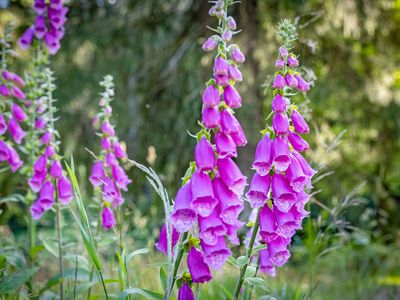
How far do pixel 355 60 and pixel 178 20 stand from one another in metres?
2.06

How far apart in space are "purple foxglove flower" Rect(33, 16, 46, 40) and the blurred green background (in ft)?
7.54

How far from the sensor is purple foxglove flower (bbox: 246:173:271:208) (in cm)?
154

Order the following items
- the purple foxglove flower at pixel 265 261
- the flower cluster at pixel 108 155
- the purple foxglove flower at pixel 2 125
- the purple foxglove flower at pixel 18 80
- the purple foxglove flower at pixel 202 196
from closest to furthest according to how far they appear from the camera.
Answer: the purple foxglove flower at pixel 202 196
the purple foxglove flower at pixel 265 261
the flower cluster at pixel 108 155
the purple foxglove flower at pixel 2 125
the purple foxglove flower at pixel 18 80

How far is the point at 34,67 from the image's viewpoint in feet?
9.34

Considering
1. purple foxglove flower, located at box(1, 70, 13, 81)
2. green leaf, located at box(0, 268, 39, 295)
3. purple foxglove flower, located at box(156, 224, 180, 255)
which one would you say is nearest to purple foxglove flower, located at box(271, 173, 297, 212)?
purple foxglove flower, located at box(156, 224, 180, 255)

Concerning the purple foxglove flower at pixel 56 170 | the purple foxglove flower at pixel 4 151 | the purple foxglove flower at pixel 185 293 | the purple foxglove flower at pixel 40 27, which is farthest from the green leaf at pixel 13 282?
the purple foxglove flower at pixel 40 27

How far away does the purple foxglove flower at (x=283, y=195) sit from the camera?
4.98ft

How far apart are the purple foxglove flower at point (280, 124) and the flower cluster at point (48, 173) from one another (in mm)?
1231

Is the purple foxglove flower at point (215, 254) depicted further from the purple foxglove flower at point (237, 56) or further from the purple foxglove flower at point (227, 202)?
the purple foxglove flower at point (237, 56)

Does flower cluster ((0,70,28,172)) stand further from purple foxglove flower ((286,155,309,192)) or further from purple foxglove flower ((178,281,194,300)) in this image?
purple foxglove flower ((286,155,309,192))

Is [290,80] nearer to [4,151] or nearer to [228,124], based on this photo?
[228,124]

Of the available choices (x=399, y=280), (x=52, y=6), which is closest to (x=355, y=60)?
(x=399, y=280)

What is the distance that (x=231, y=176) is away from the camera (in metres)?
1.43

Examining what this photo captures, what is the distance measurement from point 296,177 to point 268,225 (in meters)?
0.17
